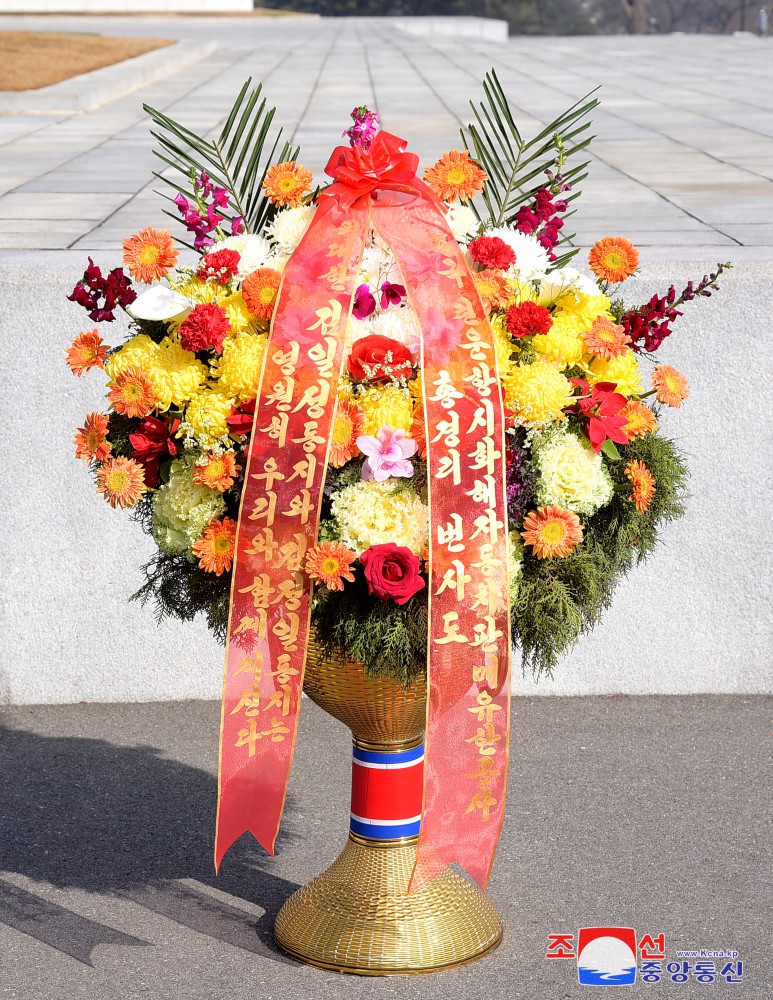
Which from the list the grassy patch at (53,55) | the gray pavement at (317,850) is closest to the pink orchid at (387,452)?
the gray pavement at (317,850)

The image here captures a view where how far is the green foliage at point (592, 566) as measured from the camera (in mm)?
Answer: 2945

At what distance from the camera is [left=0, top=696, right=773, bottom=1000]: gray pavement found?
3268mm

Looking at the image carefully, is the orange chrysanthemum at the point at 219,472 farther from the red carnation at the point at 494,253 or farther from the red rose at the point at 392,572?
the red carnation at the point at 494,253

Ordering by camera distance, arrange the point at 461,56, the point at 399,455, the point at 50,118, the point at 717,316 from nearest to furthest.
A: the point at 399,455 < the point at 717,316 < the point at 50,118 < the point at 461,56

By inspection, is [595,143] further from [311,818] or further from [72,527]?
[311,818]

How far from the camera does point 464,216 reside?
316cm

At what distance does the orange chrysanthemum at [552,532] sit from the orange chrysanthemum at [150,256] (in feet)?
3.25

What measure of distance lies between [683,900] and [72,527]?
251cm

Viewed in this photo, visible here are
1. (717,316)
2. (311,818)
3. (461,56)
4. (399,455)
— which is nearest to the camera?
(399,455)

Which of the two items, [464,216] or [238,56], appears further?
[238,56]

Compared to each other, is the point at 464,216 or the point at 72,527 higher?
the point at 464,216

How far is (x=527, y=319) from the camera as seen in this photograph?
9.55 ft

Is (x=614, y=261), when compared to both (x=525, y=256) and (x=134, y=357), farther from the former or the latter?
(x=134, y=357)

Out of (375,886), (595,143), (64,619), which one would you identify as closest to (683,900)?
(375,886)
